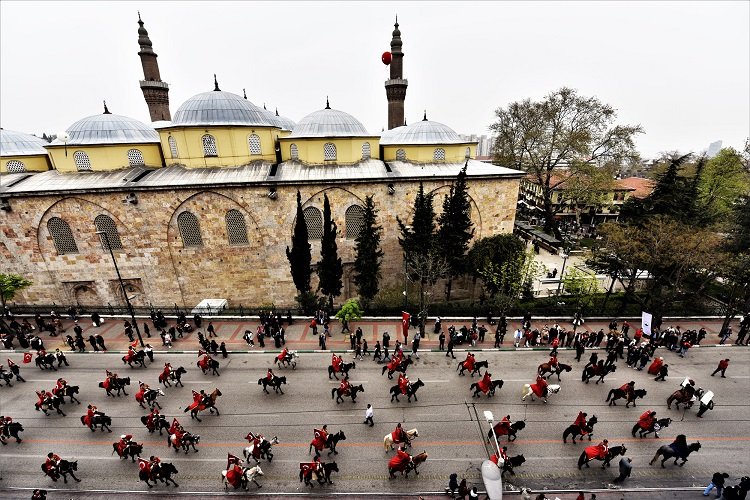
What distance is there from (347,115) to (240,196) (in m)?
11.0

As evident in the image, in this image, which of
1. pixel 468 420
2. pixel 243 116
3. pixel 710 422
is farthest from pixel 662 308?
pixel 243 116

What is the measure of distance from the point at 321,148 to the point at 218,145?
791cm

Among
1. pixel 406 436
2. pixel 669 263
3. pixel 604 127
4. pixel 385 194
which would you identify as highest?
pixel 604 127

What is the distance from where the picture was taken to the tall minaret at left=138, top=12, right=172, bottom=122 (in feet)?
105

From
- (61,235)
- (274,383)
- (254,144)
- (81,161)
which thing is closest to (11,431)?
(274,383)

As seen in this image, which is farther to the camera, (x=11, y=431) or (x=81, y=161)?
(x=81, y=161)

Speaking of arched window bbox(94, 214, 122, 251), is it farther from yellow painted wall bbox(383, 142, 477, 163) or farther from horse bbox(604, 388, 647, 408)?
horse bbox(604, 388, 647, 408)

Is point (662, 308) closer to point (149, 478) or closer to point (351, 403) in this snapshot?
point (351, 403)

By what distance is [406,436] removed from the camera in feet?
37.8

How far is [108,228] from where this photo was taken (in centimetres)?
2523

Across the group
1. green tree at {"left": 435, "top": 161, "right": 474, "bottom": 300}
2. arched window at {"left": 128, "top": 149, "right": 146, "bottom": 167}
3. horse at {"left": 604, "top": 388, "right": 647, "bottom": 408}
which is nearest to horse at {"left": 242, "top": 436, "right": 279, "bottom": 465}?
horse at {"left": 604, "top": 388, "right": 647, "bottom": 408}

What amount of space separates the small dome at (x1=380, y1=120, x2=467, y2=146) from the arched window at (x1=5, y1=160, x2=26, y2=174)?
31.2 metres

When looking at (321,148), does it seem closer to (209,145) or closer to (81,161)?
(209,145)

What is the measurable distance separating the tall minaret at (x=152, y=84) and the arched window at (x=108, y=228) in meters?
15.1
